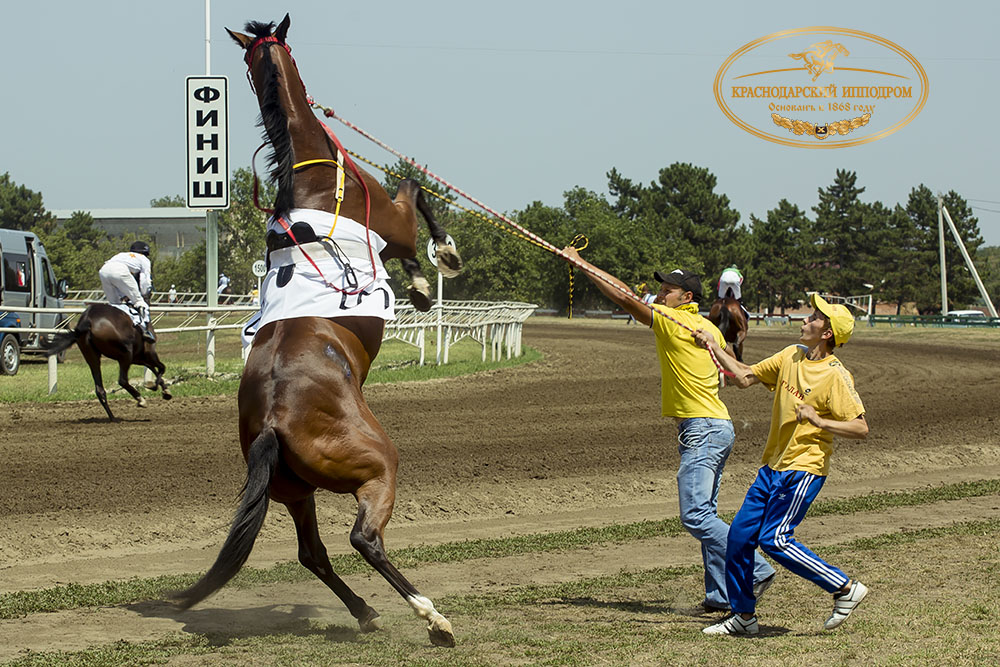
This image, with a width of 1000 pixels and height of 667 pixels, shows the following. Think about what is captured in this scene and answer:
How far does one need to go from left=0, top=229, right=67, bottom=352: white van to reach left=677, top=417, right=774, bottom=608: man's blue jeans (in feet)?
58.6

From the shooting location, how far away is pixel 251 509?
4.95 metres

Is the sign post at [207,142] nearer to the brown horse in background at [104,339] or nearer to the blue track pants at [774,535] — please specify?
the brown horse in background at [104,339]

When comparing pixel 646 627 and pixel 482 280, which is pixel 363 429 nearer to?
pixel 646 627

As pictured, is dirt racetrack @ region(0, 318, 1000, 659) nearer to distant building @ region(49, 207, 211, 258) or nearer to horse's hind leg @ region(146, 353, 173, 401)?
horse's hind leg @ region(146, 353, 173, 401)

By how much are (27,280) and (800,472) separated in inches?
789

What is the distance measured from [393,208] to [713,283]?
71.4 metres

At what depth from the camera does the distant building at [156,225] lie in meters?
94.5

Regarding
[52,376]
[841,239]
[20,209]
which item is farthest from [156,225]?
[52,376]

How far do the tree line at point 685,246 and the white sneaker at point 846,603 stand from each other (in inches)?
2335

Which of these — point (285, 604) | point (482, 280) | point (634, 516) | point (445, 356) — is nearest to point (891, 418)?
point (634, 516)

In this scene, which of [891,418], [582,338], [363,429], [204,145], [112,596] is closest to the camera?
[363,429]

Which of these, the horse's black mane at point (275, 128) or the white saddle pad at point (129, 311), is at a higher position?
the horse's black mane at point (275, 128)

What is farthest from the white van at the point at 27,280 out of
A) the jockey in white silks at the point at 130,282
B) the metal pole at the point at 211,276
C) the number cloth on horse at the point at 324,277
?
the number cloth on horse at the point at 324,277

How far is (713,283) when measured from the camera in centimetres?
7581
